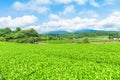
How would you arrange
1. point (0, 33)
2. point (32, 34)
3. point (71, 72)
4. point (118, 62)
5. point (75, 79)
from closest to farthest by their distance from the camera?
point (75, 79)
point (71, 72)
point (118, 62)
point (32, 34)
point (0, 33)

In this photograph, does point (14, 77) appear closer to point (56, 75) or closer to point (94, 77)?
point (56, 75)

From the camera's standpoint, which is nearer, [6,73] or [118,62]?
[6,73]

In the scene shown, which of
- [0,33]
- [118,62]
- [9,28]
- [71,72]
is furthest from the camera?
[9,28]

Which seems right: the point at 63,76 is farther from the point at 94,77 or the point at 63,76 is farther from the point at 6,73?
the point at 6,73

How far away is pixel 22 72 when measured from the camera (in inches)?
486

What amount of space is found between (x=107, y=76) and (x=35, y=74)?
395cm

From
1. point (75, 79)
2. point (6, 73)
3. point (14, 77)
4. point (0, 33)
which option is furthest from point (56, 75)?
point (0, 33)

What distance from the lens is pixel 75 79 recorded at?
389 inches

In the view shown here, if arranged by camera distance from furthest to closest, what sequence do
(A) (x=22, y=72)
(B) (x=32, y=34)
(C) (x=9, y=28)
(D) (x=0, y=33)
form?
(C) (x=9, y=28), (D) (x=0, y=33), (B) (x=32, y=34), (A) (x=22, y=72)

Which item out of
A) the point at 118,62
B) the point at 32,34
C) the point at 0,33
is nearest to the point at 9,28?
the point at 0,33

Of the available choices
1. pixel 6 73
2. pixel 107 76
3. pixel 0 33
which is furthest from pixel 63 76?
pixel 0 33

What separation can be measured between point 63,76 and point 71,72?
95 cm

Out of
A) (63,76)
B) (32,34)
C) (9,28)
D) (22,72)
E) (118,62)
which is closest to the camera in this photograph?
(63,76)

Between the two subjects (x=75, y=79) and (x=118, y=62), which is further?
(x=118, y=62)
